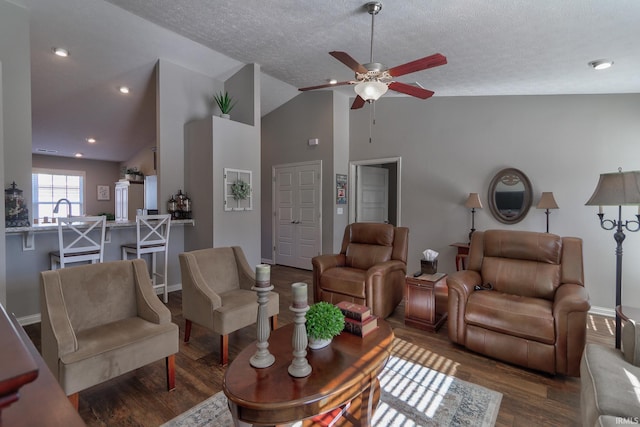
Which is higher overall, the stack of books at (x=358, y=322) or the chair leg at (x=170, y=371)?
the stack of books at (x=358, y=322)

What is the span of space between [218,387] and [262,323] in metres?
1.01

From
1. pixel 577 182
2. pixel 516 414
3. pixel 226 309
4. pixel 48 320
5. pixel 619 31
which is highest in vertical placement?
pixel 619 31

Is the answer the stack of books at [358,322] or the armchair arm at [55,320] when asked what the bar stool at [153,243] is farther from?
the stack of books at [358,322]

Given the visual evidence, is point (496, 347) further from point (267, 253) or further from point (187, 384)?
point (267, 253)

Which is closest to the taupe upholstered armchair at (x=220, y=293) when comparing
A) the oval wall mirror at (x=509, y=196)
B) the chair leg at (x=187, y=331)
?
the chair leg at (x=187, y=331)

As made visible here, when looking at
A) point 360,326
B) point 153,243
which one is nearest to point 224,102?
point 153,243

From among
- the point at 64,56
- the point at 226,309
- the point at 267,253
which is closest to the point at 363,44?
the point at 226,309

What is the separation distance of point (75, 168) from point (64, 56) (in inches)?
190

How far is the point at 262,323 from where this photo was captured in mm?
1567

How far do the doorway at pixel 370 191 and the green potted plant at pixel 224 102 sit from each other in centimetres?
232

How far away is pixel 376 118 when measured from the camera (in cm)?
538

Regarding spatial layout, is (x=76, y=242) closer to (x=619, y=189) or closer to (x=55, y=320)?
(x=55, y=320)

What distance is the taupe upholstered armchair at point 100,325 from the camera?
1745 mm

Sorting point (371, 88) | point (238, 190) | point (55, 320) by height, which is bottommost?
point (55, 320)
